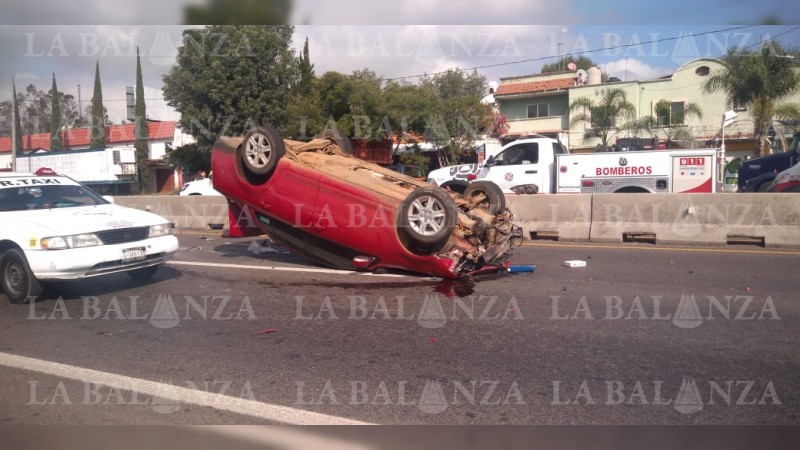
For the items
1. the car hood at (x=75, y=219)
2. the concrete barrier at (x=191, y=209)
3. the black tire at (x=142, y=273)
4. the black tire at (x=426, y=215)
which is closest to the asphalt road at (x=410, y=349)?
the black tire at (x=142, y=273)

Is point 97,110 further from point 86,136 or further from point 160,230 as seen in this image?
point 160,230

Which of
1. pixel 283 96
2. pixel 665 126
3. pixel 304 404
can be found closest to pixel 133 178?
pixel 283 96

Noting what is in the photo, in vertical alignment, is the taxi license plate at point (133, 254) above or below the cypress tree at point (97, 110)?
below

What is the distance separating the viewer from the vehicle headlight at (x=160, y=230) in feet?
25.5

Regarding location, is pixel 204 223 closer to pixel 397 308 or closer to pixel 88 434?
pixel 397 308

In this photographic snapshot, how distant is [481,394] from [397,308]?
253 centimetres

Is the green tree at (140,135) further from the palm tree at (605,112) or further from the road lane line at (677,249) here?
the road lane line at (677,249)

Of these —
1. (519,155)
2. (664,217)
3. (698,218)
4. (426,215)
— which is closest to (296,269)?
(426,215)

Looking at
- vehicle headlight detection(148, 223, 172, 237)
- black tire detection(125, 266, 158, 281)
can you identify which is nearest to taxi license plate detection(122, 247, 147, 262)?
vehicle headlight detection(148, 223, 172, 237)

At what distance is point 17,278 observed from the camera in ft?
23.6

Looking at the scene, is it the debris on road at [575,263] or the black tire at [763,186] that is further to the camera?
the black tire at [763,186]

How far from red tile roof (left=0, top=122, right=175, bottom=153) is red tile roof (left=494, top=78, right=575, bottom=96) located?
22.0 m

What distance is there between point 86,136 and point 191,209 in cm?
2714

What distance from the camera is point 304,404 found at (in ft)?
14.3
